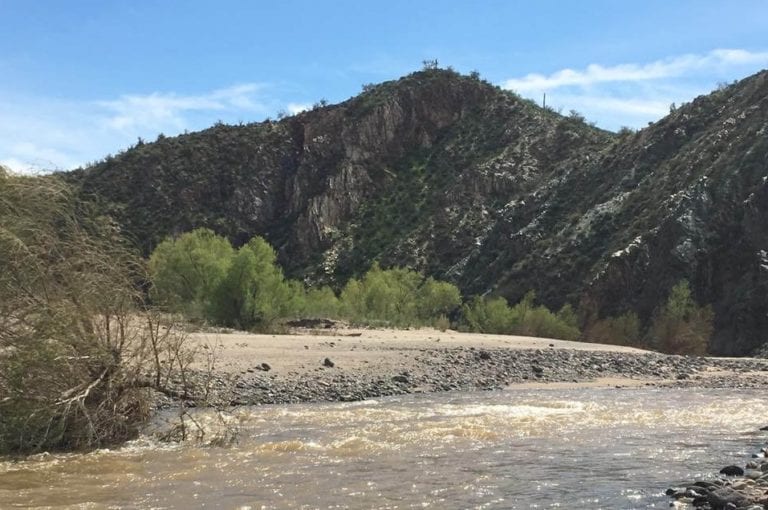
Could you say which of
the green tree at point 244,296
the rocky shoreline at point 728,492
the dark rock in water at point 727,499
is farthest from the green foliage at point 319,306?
the dark rock in water at point 727,499

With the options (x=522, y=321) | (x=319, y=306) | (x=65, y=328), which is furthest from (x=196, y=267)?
(x=65, y=328)

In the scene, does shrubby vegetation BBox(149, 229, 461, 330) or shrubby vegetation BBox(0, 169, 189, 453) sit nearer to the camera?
shrubby vegetation BBox(0, 169, 189, 453)

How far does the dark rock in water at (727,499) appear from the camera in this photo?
793 cm

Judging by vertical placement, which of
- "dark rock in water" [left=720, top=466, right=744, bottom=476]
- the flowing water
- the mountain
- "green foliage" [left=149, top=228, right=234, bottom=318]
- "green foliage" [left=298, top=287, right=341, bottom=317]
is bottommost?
the flowing water

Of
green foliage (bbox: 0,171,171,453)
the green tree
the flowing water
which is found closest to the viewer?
the flowing water

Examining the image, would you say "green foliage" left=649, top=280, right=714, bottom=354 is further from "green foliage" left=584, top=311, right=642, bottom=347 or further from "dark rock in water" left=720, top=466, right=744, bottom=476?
"dark rock in water" left=720, top=466, right=744, bottom=476

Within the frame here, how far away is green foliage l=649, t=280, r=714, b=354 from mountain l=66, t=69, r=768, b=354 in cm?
370

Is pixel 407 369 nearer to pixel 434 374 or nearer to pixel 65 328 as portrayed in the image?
pixel 434 374

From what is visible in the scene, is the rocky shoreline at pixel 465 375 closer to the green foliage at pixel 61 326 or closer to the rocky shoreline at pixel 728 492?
the green foliage at pixel 61 326

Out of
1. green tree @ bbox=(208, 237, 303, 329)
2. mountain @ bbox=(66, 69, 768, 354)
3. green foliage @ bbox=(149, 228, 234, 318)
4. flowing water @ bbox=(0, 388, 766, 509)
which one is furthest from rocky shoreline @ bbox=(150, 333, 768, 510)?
mountain @ bbox=(66, 69, 768, 354)

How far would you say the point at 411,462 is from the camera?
10.6m

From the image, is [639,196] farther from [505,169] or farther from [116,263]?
[116,263]

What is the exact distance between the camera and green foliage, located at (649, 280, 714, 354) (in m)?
41.8

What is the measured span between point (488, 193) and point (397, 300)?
28611 millimetres
